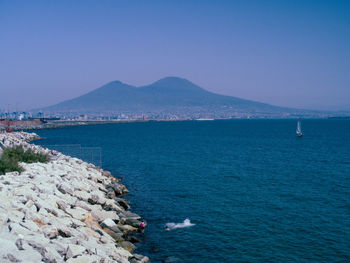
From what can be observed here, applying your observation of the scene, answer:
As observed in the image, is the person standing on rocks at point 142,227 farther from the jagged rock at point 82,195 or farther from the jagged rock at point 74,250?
the jagged rock at point 74,250

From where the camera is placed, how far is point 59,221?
35.5 feet

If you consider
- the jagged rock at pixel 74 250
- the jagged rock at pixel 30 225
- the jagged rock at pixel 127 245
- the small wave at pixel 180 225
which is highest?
the jagged rock at pixel 30 225

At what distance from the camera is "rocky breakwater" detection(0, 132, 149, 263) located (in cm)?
815

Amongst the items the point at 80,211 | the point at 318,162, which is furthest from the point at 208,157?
the point at 80,211

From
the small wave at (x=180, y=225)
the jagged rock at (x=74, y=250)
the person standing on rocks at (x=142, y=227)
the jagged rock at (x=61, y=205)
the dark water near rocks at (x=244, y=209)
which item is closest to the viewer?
the jagged rock at (x=74, y=250)

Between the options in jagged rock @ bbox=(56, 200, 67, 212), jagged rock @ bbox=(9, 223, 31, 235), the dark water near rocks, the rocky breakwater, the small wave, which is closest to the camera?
the rocky breakwater

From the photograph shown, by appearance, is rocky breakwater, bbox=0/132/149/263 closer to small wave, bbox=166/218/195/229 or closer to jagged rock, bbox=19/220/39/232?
jagged rock, bbox=19/220/39/232

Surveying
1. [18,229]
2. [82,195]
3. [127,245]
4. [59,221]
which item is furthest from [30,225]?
[82,195]

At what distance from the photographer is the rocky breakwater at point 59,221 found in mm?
8152

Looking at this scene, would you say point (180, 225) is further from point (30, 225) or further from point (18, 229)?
point (18, 229)

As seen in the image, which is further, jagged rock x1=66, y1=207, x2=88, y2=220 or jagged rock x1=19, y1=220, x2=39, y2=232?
jagged rock x1=66, y1=207, x2=88, y2=220

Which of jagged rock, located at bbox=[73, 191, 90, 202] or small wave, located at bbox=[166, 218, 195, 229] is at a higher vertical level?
jagged rock, located at bbox=[73, 191, 90, 202]

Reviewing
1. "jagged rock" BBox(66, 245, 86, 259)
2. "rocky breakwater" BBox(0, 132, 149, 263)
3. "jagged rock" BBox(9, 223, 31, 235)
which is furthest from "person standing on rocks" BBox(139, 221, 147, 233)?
"jagged rock" BBox(9, 223, 31, 235)

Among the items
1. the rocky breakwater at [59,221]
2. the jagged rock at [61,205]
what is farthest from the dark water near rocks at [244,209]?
the jagged rock at [61,205]
